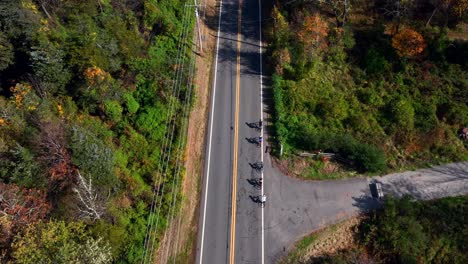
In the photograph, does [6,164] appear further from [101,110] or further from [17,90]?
[101,110]

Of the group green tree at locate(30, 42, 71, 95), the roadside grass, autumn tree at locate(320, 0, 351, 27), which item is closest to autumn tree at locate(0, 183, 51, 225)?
green tree at locate(30, 42, 71, 95)

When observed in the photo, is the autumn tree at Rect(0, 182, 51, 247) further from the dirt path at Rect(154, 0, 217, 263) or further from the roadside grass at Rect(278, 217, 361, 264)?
the roadside grass at Rect(278, 217, 361, 264)

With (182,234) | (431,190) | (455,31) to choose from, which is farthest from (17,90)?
(455,31)

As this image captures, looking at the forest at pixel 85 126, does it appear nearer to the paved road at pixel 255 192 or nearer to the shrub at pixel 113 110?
the shrub at pixel 113 110

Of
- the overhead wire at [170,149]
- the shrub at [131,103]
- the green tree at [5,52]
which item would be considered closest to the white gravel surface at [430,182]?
the overhead wire at [170,149]

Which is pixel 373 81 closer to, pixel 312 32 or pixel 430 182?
pixel 312 32

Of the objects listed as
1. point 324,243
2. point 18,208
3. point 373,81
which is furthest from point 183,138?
point 373,81
